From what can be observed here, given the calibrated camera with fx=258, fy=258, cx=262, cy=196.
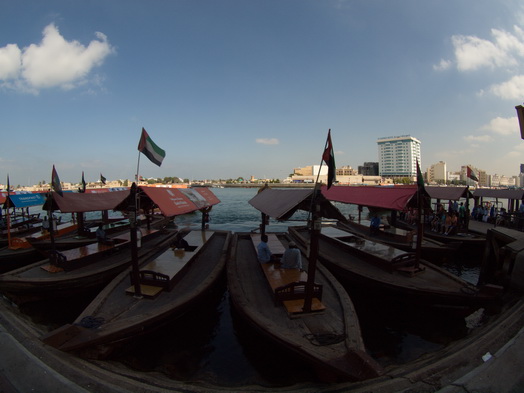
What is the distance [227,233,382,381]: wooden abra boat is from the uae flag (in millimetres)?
5265

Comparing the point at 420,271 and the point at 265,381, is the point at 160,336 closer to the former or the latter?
the point at 265,381

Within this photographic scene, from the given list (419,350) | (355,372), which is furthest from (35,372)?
(419,350)

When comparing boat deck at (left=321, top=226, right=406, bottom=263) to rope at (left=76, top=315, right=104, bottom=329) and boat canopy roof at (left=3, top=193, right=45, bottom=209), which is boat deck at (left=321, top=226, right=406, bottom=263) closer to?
rope at (left=76, top=315, right=104, bottom=329)

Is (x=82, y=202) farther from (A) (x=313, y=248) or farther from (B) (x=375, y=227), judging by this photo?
(B) (x=375, y=227)

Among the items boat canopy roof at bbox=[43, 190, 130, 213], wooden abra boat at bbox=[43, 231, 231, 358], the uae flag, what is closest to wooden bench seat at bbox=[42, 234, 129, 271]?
boat canopy roof at bbox=[43, 190, 130, 213]

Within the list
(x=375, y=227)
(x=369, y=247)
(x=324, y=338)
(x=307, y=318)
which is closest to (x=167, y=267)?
(x=307, y=318)

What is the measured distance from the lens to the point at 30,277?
10.6 meters

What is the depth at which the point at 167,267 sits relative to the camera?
10.0 meters

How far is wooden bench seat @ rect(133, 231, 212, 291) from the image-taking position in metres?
8.80

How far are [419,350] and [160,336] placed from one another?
8005 millimetres

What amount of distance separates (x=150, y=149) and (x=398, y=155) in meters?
198

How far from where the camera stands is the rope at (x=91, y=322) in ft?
21.3

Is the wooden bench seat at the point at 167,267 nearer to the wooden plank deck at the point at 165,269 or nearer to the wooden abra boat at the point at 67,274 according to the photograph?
the wooden plank deck at the point at 165,269

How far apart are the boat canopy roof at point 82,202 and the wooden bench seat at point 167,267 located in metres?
4.54
